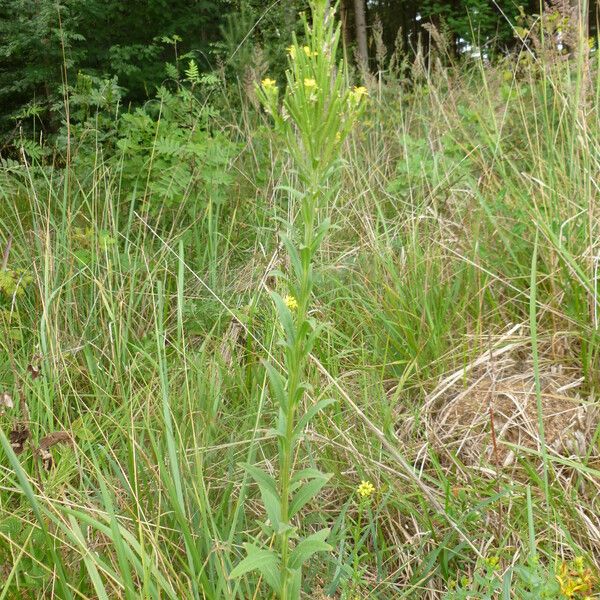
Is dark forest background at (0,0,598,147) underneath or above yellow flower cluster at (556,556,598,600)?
above

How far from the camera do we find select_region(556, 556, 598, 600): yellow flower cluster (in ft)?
3.90

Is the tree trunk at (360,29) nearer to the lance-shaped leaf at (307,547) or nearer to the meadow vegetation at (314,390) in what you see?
the meadow vegetation at (314,390)

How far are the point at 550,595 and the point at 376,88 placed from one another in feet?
12.8

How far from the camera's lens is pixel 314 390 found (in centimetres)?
181

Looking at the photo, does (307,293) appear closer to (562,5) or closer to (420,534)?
(420,534)

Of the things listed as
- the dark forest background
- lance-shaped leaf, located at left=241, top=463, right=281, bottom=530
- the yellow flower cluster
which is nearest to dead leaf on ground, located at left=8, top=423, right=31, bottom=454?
lance-shaped leaf, located at left=241, top=463, right=281, bottom=530

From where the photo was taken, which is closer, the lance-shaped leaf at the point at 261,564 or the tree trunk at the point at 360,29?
the lance-shaped leaf at the point at 261,564

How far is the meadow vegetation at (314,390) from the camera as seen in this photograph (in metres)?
1.15

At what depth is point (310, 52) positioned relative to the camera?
3.13 feet

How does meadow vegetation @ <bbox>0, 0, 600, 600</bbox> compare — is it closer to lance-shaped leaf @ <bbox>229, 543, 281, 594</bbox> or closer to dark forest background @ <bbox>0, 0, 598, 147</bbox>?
lance-shaped leaf @ <bbox>229, 543, 281, 594</bbox>

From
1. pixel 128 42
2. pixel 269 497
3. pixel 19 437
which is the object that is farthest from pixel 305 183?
pixel 128 42

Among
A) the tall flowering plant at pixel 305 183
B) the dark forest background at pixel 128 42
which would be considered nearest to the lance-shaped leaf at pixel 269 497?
the tall flowering plant at pixel 305 183

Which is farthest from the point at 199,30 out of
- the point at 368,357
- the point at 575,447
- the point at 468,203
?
the point at 575,447

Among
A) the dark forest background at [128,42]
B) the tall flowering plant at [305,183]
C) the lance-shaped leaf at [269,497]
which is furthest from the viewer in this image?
the dark forest background at [128,42]
